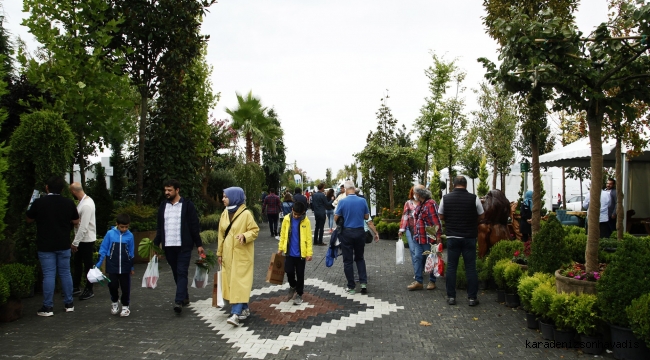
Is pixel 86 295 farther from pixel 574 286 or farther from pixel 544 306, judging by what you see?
pixel 574 286

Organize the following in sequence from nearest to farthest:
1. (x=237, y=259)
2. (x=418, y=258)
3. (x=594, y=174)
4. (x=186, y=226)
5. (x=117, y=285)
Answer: (x=594, y=174)
(x=237, y=259)
(x=117, y=285)
(x=186, y=226)
(x=418, y=258)

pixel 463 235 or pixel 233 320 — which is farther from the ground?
pixel 463 235

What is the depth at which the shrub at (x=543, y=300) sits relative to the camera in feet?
17.8

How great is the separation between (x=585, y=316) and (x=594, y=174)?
5.08ft

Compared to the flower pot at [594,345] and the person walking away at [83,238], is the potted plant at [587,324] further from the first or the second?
the person walking away at [83,238]

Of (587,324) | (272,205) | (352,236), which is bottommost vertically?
(587,324)

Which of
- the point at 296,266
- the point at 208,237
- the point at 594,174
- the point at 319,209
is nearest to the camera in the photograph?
the point at 594,174

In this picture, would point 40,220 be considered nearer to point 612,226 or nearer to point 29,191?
point 29,191

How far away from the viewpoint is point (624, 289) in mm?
4699

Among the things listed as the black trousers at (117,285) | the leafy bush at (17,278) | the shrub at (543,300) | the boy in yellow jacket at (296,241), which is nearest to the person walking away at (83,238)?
the leafy bush at (17,278)

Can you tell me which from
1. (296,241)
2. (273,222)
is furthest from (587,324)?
(273,222)

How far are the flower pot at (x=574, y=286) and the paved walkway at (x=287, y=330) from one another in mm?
606

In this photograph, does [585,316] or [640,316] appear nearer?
[640,316]

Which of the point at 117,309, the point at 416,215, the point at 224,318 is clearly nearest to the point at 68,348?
the point at 117,309
